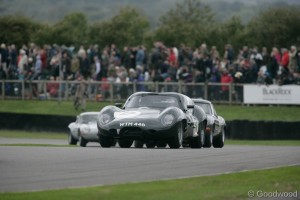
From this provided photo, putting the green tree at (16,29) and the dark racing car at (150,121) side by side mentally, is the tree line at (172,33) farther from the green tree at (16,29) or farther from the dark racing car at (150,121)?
the dark racing car at (150,121)

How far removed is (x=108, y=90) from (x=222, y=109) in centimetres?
496

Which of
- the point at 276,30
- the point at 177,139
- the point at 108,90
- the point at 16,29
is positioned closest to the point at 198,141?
the point at 177,139

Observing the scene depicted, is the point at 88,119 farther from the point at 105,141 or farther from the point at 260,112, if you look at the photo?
the point at 105,141

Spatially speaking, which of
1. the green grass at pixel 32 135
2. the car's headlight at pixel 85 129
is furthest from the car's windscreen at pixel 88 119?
the green grass at pixel 32 135

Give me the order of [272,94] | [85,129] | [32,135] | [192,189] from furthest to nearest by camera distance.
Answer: [32,135]
[272,94]
[85,129]
[192,189]

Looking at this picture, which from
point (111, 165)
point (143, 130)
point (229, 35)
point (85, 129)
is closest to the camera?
point (111, 165)

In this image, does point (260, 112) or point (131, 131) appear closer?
point (131, 131)

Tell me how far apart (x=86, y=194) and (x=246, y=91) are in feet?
85.9

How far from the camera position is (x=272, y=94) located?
36781mm

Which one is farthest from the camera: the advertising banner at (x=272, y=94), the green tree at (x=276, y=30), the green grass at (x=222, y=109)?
the green tree at (x=276, y=30)

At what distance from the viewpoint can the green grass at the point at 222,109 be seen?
36.3m

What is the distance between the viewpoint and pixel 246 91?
3725 centimetres

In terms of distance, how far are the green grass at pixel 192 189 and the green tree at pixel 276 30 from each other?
1810 inches

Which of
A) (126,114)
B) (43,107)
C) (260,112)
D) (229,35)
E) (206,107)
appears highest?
(229,35)
